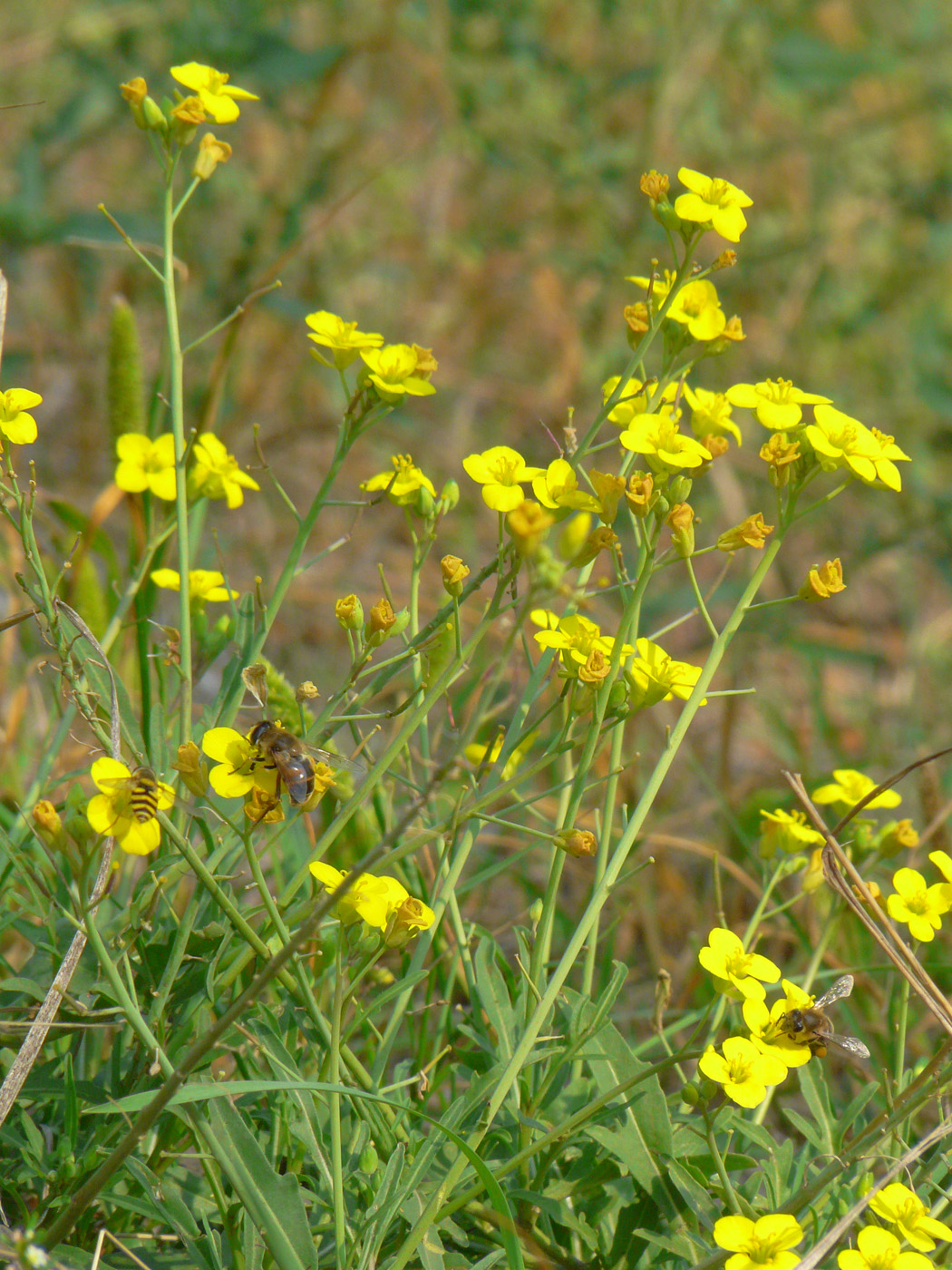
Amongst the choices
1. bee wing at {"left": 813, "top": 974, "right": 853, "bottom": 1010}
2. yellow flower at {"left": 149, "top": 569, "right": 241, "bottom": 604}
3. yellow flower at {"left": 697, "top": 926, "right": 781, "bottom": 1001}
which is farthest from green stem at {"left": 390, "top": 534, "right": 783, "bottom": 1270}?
yellow flower at {"left": 149, "top": 569, "right": 241, "bottom": 604}

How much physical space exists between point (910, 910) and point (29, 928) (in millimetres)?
893

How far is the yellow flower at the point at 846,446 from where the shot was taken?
43.7 inches

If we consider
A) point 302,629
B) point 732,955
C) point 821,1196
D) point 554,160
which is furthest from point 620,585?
point 554,160

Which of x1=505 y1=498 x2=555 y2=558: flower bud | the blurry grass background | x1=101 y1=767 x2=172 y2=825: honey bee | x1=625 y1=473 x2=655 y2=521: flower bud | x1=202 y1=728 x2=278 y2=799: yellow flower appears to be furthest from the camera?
the blurry grass background

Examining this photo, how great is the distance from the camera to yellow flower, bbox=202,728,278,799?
0.99m

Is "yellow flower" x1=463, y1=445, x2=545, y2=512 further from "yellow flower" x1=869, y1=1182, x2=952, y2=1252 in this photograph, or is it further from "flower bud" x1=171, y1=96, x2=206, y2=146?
"yellow flower" x1=869, y1=1182, x2=952, y2=1252

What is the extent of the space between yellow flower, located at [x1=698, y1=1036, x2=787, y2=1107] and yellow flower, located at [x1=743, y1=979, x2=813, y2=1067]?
13 mm

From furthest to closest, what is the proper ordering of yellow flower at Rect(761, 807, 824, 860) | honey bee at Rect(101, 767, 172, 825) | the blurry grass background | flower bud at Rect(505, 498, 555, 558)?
1. the blurry grass background
2. yellow flower at Rect(761, 807, 824, 860)
3. honey bee at Rect(101, 767, 172, 825)
4. flower bud at Rect(505, 498, 555, 558)

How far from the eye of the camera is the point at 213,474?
139 centimetres

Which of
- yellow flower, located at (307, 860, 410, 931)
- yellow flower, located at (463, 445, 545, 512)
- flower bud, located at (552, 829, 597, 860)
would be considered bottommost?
yellow flower, located at (307, 860, 410, 931)

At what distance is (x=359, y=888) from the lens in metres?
1.03

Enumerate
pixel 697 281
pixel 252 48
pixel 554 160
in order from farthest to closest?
pixel 554 160 → pixel 252 48 → pixel 697 281

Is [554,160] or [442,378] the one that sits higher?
[554,160]

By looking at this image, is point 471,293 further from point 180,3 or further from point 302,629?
point 302,629
